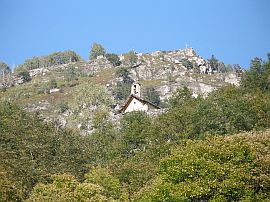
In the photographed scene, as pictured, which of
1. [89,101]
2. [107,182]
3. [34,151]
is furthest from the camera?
[89,101]

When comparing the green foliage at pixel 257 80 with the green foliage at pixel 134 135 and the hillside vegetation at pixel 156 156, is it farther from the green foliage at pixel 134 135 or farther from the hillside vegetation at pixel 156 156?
the green foliage at pixel 134 135

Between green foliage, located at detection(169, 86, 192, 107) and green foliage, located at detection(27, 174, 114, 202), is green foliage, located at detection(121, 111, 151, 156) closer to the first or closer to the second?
green foliage, located at detection(169, 86, 192, 107)

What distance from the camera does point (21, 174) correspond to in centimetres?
5628

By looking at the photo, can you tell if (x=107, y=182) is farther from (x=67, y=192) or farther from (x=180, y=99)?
(x=180, y=99)

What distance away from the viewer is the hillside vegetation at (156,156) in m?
41.4

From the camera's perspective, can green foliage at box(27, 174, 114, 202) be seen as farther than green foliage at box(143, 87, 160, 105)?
No

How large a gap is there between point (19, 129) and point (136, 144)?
52.8ft

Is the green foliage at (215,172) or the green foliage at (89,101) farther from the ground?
the green foliage at (89,101)

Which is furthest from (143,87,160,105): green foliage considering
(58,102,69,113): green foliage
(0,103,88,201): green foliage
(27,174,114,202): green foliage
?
(27,174,114,202): green foliage

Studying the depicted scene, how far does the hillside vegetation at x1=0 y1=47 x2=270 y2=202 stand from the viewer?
4138 cm

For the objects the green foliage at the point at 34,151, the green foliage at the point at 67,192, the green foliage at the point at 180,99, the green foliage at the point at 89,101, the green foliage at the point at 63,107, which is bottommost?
the green foliage at the point at 67,192

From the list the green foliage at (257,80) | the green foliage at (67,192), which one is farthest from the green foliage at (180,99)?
the green foliage at (67,192)

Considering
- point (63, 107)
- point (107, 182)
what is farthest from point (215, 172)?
point (63, 107)

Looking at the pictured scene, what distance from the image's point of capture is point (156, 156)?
6291 cm
